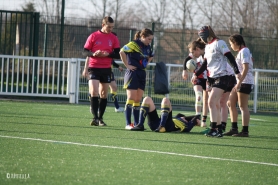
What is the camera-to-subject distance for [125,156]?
7328 mm

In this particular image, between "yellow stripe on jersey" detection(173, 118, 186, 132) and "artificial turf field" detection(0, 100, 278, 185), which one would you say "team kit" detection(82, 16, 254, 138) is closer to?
"yellow stripe on jersey" detection(173, 118, 186, 132)

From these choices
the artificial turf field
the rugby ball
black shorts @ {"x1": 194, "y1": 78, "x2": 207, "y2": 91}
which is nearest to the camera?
the artificial turf field

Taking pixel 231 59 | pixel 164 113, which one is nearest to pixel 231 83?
pixel 231 59

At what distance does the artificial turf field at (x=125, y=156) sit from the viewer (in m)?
5.95

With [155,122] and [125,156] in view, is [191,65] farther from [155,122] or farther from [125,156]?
[125,156]

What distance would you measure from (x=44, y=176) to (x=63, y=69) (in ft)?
45.2

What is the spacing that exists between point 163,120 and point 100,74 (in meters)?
1.80

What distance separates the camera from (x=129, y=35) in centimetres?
2202

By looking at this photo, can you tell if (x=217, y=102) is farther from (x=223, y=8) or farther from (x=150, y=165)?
(x=223, y=8)

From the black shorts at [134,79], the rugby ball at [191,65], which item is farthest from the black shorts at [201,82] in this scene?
the black shorts at [134,79]

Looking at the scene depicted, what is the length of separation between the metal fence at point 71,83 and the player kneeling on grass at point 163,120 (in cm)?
874

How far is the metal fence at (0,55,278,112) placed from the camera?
771 inches

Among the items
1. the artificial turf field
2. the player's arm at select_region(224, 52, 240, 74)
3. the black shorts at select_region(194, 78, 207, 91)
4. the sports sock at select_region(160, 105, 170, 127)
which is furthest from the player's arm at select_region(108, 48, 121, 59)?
the player's arm at select_region(224, 52, 240, 74)

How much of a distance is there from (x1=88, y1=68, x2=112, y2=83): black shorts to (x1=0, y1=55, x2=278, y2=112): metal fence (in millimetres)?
7521
